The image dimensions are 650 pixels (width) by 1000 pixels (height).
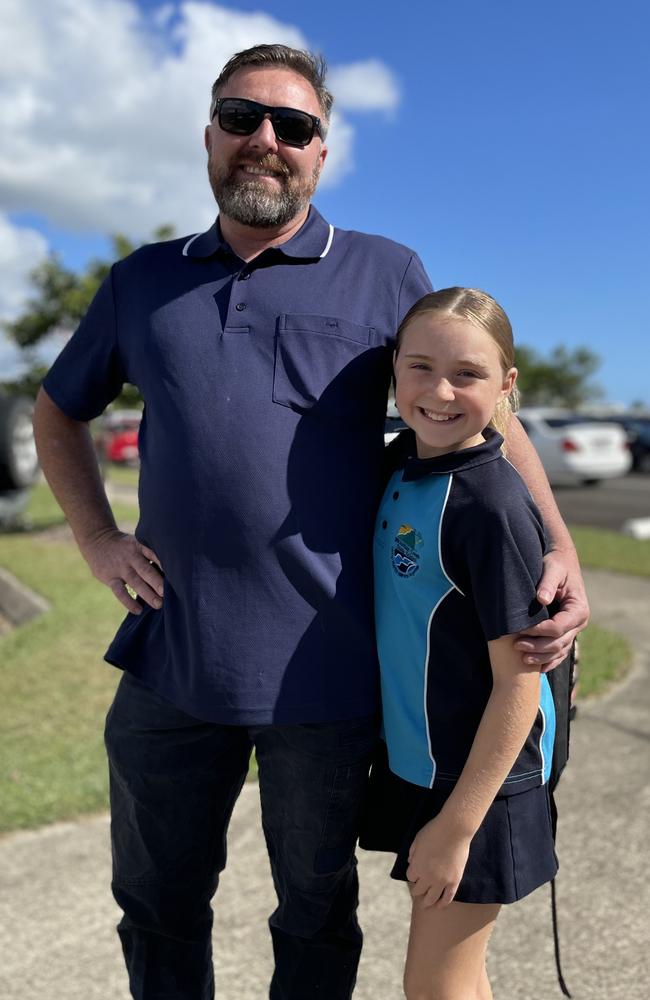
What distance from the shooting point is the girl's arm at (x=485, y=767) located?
66.4 inches

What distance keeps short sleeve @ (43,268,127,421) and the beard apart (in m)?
0.33

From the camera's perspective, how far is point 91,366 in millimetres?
2234


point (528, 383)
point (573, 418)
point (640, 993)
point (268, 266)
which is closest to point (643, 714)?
point (640, 993)

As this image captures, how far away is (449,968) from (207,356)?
125 centimetres

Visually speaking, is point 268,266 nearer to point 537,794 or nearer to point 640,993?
point 537,794

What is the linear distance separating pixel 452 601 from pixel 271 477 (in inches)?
17.1

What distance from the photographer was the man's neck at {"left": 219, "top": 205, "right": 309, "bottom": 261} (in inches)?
81.8

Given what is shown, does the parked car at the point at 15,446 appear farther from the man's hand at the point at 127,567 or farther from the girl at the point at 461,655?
the girl at the point at 461,655

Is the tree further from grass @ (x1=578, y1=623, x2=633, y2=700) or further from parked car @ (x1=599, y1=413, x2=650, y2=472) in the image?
parked car @ (x1=599, y1=413, x2=650, y2=472)

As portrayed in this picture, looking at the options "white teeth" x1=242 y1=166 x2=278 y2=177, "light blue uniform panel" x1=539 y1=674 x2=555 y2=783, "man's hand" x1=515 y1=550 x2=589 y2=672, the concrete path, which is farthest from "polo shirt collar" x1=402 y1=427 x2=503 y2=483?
the concrete path

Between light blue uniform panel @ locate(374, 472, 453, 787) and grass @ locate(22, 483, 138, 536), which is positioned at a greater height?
light blue uniform panel @ locate(374, 472, 453, 787)

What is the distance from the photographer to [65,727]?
15.0 ft

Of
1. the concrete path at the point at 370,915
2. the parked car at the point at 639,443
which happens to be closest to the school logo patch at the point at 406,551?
the concrete path at the point at 370,915

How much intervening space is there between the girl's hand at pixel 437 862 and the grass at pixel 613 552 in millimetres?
7467
